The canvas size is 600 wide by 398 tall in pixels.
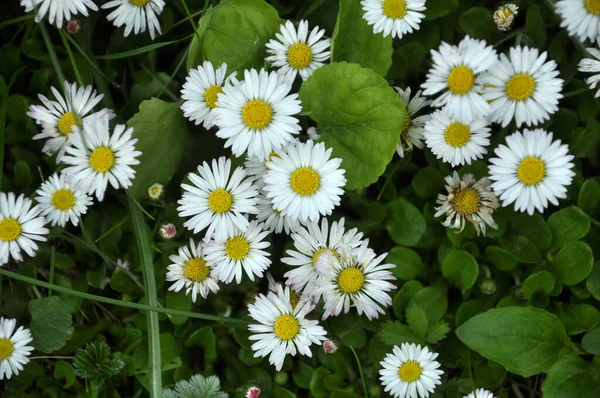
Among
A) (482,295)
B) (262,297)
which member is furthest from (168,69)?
(482,295)

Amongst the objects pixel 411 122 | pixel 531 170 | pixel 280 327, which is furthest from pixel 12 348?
pixel 531 170

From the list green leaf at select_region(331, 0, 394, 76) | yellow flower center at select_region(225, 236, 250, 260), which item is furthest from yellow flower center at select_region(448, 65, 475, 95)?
yellow flower center at select_region(225, 236, 250, 260)

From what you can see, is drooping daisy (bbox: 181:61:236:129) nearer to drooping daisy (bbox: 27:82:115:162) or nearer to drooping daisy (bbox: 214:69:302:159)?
drooping daisy (bbox: 214:69:302:159)

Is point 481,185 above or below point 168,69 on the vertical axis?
below

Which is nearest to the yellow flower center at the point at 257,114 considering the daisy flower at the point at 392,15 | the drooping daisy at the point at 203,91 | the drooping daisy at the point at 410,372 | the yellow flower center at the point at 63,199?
the drooping daisy at the point at 203,91

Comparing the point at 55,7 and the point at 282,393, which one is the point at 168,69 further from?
the point at 282,393

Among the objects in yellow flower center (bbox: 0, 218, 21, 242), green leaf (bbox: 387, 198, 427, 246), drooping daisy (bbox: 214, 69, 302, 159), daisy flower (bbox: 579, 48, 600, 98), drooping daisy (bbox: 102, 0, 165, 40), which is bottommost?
yellow flower center (bbox: 0, 218, 21, 242)

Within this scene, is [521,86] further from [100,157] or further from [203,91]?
[100,157]
